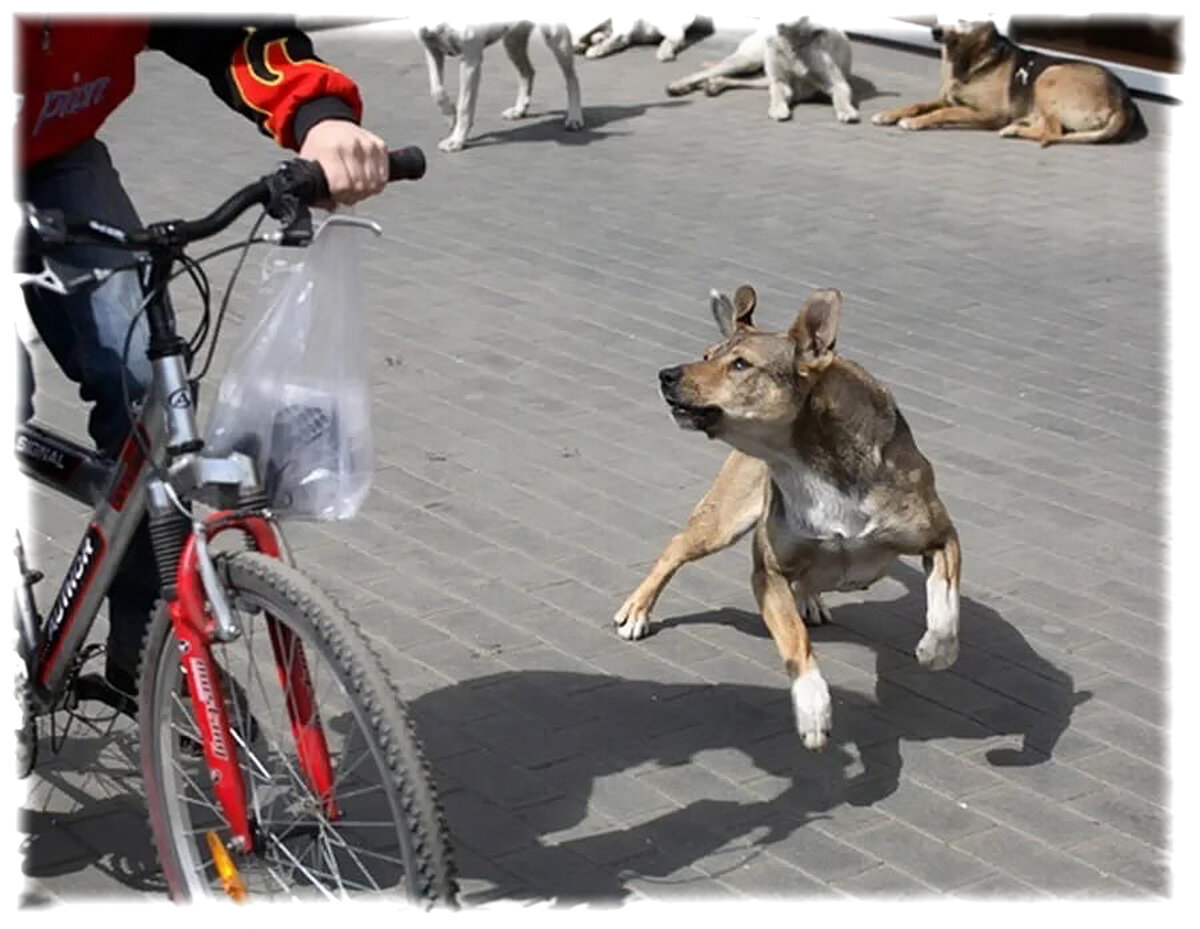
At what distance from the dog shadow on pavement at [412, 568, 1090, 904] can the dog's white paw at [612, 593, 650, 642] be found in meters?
0.09

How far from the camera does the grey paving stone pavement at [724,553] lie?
15.3 ft

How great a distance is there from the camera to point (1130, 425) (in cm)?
767

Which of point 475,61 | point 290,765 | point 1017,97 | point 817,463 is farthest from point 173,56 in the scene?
point 1017,97

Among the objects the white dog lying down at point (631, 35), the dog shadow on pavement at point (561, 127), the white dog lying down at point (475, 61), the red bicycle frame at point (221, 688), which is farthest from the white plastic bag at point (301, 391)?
the white dog lying down at point (631, 35)

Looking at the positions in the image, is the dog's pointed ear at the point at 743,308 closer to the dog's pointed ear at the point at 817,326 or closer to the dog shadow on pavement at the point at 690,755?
the dog's pointed ear at the point at 817,326

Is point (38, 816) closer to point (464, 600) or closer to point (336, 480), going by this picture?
point (336, 480)

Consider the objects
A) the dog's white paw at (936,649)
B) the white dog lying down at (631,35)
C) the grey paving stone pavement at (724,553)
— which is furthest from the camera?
the white dog lying down at (631,35)

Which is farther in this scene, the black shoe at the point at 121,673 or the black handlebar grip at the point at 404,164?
the black shoe at the point at 121,673

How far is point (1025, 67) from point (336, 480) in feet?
33.2

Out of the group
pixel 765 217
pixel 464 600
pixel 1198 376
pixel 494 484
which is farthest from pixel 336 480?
pixel 765 217

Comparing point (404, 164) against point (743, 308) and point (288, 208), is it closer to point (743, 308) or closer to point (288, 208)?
point (288, 208)

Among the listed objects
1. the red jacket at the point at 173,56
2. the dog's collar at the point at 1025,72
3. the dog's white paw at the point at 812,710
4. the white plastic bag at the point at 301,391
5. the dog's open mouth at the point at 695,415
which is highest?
the red jacket at the point at 173,56

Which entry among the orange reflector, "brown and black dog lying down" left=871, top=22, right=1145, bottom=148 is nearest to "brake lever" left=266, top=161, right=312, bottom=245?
the orange reflector

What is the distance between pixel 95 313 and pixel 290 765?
1060 millimetres
